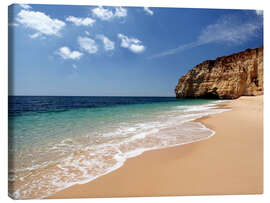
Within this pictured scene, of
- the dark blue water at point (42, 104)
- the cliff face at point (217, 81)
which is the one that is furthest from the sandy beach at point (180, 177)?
the cliff face at point (217, 81)

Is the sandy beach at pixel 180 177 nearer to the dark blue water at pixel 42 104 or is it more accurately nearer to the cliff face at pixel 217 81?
the dark blue water at pixel 42 104

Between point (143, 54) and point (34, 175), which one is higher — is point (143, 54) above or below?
above

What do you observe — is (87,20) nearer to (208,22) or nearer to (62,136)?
(208,22)

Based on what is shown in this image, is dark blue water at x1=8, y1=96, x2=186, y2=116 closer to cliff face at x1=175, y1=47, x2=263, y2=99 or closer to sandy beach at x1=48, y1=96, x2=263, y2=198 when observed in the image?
sandy beach at x1=48, y1=96, x2=263, y2=198

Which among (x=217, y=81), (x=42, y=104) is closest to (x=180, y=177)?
(x=42, y=104)

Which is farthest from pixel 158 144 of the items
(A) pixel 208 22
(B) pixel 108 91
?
(A) pixel 208 22

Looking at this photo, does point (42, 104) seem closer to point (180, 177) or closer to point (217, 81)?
point (180, 177)

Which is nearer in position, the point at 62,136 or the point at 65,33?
the point at 65,33

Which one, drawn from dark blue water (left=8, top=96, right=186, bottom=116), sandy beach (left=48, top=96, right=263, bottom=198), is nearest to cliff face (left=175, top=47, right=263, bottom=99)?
dark blue water (left=8, top=96, right=186, bottom=116)

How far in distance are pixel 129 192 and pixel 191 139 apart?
1582mm

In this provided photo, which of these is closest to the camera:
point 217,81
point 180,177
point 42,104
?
point 180,177

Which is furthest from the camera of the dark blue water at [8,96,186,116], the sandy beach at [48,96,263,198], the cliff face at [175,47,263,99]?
the cliff face at [175,47,263,99]

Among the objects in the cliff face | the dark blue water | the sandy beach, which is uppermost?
the cliff face

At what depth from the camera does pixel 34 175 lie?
80.4 inches
